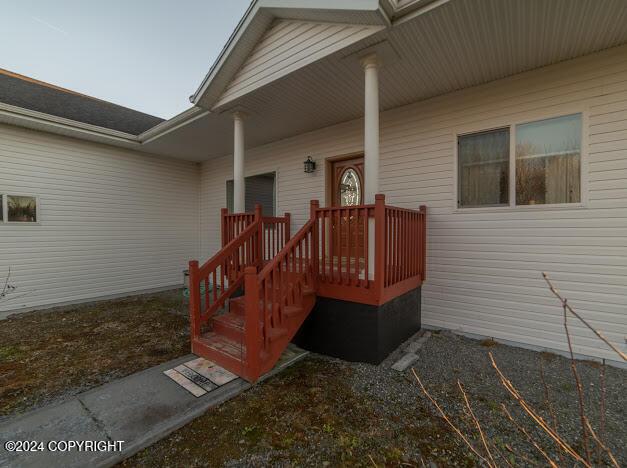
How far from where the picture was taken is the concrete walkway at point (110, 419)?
6.49 feet

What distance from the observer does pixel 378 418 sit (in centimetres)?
235

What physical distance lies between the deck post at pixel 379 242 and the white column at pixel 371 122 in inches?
10.0

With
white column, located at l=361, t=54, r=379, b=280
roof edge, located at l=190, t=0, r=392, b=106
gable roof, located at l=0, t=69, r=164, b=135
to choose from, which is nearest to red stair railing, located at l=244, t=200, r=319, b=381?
white column, located at l=361, t=54, r=379, b=280

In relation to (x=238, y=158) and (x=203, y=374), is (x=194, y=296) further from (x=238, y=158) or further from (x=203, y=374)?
(x=238, y=158)

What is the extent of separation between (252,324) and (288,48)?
3.40 metres

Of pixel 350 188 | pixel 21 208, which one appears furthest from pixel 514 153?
pixel 21 208

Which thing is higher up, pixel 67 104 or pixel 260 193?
pixel 67 104

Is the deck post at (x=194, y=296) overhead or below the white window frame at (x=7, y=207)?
below

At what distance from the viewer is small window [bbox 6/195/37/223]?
5188 mm

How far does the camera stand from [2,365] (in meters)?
3.26

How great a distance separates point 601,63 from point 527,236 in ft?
6.88

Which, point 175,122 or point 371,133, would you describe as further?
point 175,122

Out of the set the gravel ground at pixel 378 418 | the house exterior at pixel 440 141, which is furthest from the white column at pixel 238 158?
the gravel ground at pixel 378 418

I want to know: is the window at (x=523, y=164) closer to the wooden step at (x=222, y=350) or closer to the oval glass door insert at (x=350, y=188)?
the oval glass door insert at (x=350, y=188)
